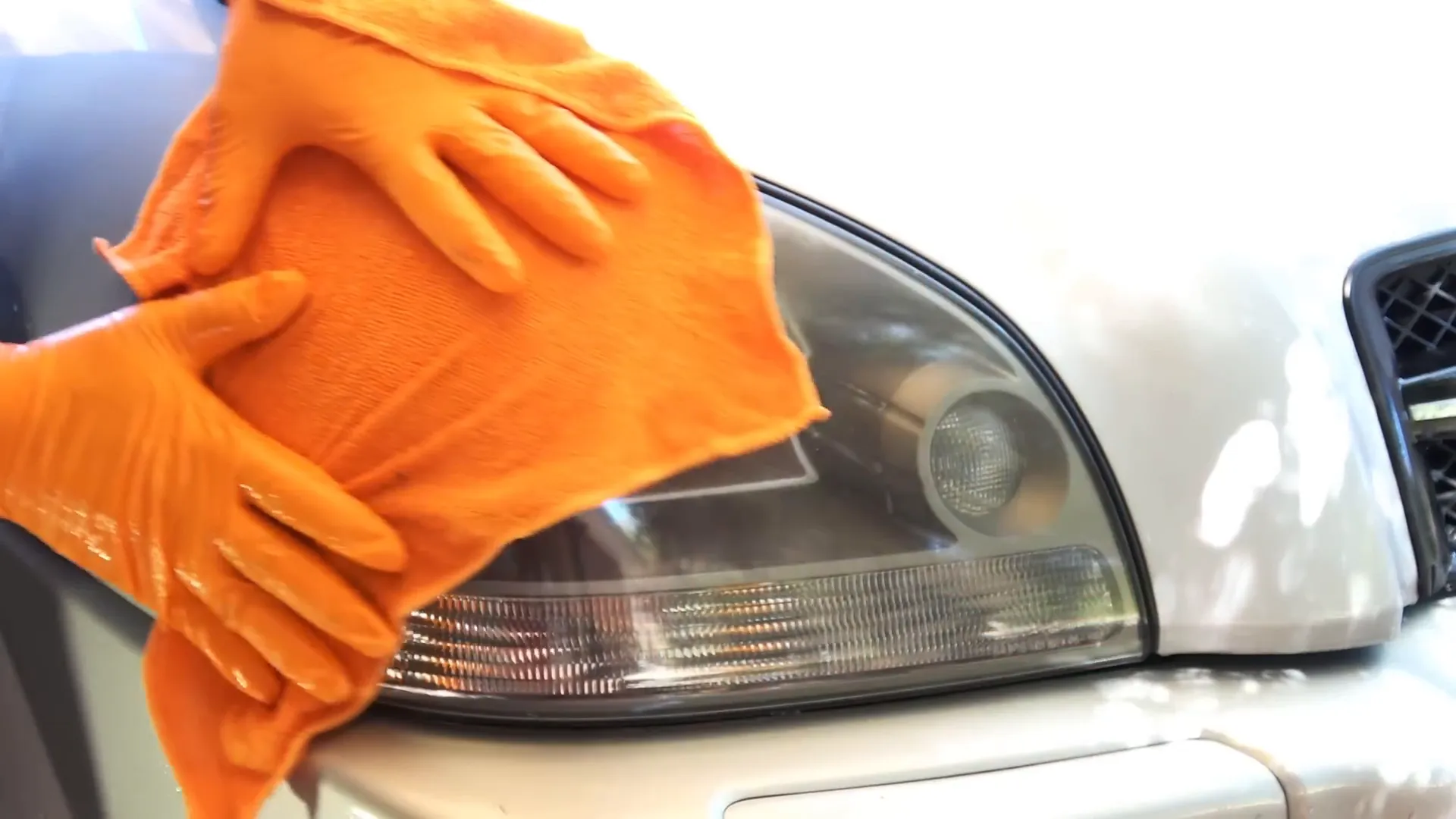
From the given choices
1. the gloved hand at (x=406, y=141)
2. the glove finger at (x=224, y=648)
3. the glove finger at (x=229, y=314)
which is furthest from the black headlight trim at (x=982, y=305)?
the glove finger at (x=224, y=648)

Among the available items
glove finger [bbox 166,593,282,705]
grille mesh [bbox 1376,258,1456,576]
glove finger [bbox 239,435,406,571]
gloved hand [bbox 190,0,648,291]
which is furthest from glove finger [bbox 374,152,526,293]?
grille mesh [bbox 1376,258,1456,576]

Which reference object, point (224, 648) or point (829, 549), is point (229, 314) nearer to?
point (224, 648)

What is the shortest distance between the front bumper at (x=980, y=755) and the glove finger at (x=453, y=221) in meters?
0.26

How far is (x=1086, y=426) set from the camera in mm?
627

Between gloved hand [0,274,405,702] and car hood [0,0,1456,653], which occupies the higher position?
car hood [0,0,1456,653]

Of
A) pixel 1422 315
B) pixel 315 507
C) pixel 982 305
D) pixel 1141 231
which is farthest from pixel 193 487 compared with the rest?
pixel 1422 315

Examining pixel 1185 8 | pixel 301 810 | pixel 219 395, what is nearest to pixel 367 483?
pixel 219 395

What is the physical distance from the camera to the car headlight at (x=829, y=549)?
58cm

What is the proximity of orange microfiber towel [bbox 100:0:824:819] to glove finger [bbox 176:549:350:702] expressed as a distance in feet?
0.05

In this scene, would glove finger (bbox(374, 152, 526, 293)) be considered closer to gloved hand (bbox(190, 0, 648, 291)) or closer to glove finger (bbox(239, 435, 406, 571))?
gloved hand (bbox(190, 0, 648, 291))

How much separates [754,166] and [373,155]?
0.68 ft

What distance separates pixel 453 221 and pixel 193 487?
19 centimetres

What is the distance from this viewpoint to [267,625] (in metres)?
0.56

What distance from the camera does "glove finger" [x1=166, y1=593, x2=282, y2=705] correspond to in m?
0.57
